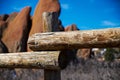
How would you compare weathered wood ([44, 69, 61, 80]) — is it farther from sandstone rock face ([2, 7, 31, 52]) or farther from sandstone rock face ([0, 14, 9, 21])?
sandstone rock face ([0, 14, 9, 21])

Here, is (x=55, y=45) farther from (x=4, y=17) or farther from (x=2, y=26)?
(x=4, y=17)

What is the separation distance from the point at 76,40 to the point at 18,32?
18.0 meters

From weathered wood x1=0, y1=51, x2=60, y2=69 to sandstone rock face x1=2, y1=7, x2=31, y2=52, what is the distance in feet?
52.1

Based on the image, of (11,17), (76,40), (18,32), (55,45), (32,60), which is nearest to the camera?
(76,40)

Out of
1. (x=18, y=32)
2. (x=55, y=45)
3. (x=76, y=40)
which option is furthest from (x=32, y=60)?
(x=18, y=32)

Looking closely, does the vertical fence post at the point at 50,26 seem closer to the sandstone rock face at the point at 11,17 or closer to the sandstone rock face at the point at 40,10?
the sandstone rock face at the point at 40,10

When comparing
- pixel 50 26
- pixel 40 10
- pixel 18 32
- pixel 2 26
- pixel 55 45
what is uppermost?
pixel 40 10

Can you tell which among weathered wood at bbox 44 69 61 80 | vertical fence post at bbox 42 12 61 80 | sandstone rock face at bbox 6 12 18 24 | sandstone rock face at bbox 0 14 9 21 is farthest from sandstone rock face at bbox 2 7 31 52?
weathered wood at bbox 44 69 61 80

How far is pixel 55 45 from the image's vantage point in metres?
4.20

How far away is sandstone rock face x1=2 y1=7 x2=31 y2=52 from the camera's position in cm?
2106

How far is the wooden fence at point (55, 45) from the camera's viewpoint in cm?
373

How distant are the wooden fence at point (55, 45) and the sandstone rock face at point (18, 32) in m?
16.2

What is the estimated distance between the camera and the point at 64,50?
429 centimetres

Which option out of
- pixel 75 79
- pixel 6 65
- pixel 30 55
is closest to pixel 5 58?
pixel 6 65
